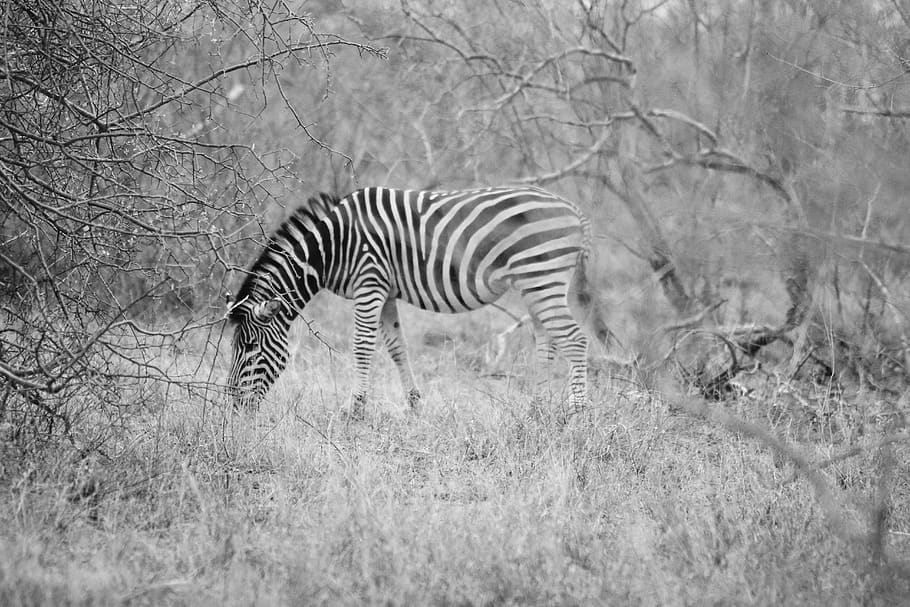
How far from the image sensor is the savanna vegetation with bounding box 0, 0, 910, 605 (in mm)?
3242

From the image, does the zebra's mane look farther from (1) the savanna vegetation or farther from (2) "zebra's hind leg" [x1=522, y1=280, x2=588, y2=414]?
(2) "zebra's hind leg" [x1=522, y1=280, x2=588, y2=414]

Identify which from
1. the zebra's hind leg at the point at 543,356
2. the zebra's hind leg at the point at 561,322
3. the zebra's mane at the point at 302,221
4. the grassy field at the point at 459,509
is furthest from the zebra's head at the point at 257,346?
the zebra's hind leg at the point at 543,356

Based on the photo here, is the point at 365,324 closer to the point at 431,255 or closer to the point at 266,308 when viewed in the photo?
the point at 431,255

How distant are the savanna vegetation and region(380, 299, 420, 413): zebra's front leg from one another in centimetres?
19

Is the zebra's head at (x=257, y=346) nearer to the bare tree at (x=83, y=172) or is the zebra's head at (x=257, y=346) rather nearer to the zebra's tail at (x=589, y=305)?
the bare tree at (x=83, y=172)

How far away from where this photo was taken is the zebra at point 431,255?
19.8 ft

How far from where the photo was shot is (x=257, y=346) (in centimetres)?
565

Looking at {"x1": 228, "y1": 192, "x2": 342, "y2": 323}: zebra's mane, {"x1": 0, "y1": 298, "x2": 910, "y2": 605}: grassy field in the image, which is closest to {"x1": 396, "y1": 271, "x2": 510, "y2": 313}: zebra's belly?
{"x1": 228, "y1": 192, "x2": 342, "y2": 323}: zebra's mane

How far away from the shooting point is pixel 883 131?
5.62m

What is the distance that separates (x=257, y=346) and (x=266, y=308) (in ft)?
0.90

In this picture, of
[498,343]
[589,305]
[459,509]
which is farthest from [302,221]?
[459,509]

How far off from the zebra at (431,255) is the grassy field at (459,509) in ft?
2.52

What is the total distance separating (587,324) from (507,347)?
2.58 ft

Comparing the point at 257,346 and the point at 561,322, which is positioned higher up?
the point at 561,322
